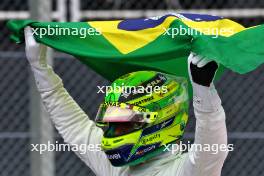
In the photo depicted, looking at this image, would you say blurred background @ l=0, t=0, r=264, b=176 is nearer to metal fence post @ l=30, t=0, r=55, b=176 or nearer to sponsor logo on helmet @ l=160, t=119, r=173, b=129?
metal fence post @ l=30, t=0, r=55, b=176

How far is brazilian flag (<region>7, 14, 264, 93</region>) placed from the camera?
2557mm

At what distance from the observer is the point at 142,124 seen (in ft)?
9.06

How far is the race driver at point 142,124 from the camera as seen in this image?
2.42 m

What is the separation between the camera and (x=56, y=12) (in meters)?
6.41

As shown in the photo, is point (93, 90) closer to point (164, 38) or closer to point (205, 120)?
point (164, 38)

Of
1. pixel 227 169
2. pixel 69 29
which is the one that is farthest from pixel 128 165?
pixel 227 169

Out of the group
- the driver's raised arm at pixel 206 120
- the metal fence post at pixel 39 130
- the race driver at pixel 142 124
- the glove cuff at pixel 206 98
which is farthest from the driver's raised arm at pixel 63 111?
the glove cuff at pixel 206 98

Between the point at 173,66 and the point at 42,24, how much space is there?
0.50 m

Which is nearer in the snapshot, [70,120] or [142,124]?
[142,124]

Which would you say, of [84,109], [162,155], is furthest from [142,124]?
[84,109]

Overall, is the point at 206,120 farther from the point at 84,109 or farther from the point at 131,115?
the point at 84,109

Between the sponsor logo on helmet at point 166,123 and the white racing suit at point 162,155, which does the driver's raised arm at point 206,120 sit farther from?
the sponsor logo on helmet at point 166,123

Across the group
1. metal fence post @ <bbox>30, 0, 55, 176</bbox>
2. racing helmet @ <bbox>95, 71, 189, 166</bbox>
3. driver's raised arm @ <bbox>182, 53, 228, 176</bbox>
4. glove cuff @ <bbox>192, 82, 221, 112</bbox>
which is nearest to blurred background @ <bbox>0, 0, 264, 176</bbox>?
metal fence post @ <bbox>30, 0, 55, 176</bbox>

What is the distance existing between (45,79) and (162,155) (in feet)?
1.83
